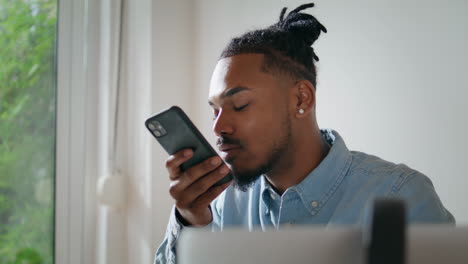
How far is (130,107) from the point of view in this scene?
69.9 inches

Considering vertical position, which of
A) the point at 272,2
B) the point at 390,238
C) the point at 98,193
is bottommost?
the point at 98,193

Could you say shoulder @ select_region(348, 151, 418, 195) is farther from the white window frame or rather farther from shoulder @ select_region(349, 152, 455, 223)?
the white window frame

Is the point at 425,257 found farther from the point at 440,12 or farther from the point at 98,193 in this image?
the point at 98,193

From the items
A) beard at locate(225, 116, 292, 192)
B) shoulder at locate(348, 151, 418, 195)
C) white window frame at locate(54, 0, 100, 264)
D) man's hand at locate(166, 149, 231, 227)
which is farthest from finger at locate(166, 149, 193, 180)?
white window frame at locate(54, 0, 100, 264)

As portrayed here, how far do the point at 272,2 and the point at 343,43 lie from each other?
0.97ft

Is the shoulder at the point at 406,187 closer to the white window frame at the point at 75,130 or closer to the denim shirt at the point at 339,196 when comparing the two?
the denim shirt at the point at 339,196

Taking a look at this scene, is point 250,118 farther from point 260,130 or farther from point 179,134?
point 179,134

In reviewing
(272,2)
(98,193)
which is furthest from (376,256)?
(98,193)

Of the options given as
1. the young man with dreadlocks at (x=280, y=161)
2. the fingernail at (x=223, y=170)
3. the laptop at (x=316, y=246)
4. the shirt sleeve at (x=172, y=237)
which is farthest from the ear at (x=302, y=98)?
the laptop at (x=316, y=246)

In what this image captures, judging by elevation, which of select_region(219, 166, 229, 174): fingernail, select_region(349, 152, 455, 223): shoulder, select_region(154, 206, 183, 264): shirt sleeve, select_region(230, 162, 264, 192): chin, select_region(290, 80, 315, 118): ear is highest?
select_region(290, 80, 315, 118): ear

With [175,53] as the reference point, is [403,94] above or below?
below

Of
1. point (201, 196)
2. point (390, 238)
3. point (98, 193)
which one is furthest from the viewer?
point (98, 193)

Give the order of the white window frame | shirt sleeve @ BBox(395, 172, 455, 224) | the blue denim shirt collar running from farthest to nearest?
the white window frame, the blue denim shirt collar, shirt sleeve @ BBox(395, 172, 455, 224)

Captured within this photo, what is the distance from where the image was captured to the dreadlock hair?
1150 millimetres
